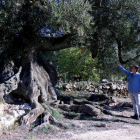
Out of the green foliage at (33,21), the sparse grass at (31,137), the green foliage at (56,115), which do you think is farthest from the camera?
the green foliage at (33,21)

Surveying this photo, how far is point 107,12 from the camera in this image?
8984 millimetres

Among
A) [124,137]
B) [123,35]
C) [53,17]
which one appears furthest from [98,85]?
[124,137]

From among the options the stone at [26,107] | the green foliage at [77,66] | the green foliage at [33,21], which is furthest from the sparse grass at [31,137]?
the green foliage at [77,66]

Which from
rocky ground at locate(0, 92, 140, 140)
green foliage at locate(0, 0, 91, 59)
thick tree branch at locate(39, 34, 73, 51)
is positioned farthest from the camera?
thick tree branch at locate(39, 34, 73, 51)

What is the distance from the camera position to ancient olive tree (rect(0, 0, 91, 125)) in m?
6.82

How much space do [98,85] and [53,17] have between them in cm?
892

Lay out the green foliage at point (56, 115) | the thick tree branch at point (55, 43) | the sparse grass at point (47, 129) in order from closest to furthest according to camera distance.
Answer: the sparse grass at point (47, 129) → the green foliage at point (56, 115) → the thick tree branch at point (55, 43)

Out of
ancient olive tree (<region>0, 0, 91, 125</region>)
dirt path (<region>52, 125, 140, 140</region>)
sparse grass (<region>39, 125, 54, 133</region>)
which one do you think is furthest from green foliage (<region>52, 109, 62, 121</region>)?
dirt path (<region>52, 125, 140, 140</region>)

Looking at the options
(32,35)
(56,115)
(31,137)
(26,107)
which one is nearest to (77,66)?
(32,35)

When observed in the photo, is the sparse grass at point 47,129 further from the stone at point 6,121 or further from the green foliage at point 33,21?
the green foliage at point 33,21

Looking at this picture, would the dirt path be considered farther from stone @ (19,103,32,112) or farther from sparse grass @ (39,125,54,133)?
stone @ (19,103,32,112)

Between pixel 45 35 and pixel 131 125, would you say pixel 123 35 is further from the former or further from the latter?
pixel 131 125

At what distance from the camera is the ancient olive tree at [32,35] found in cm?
682

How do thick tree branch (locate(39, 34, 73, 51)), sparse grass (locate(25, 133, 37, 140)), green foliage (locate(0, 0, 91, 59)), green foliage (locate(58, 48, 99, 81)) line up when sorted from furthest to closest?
green foliage (locate(58, 48, 99, 81)) < thick tree branch (locate(39, 34, 73, 51)) < green foliage (locate(0, 0, 91, 59)) < sparse grass (locate(25, 133, 37, 140))
